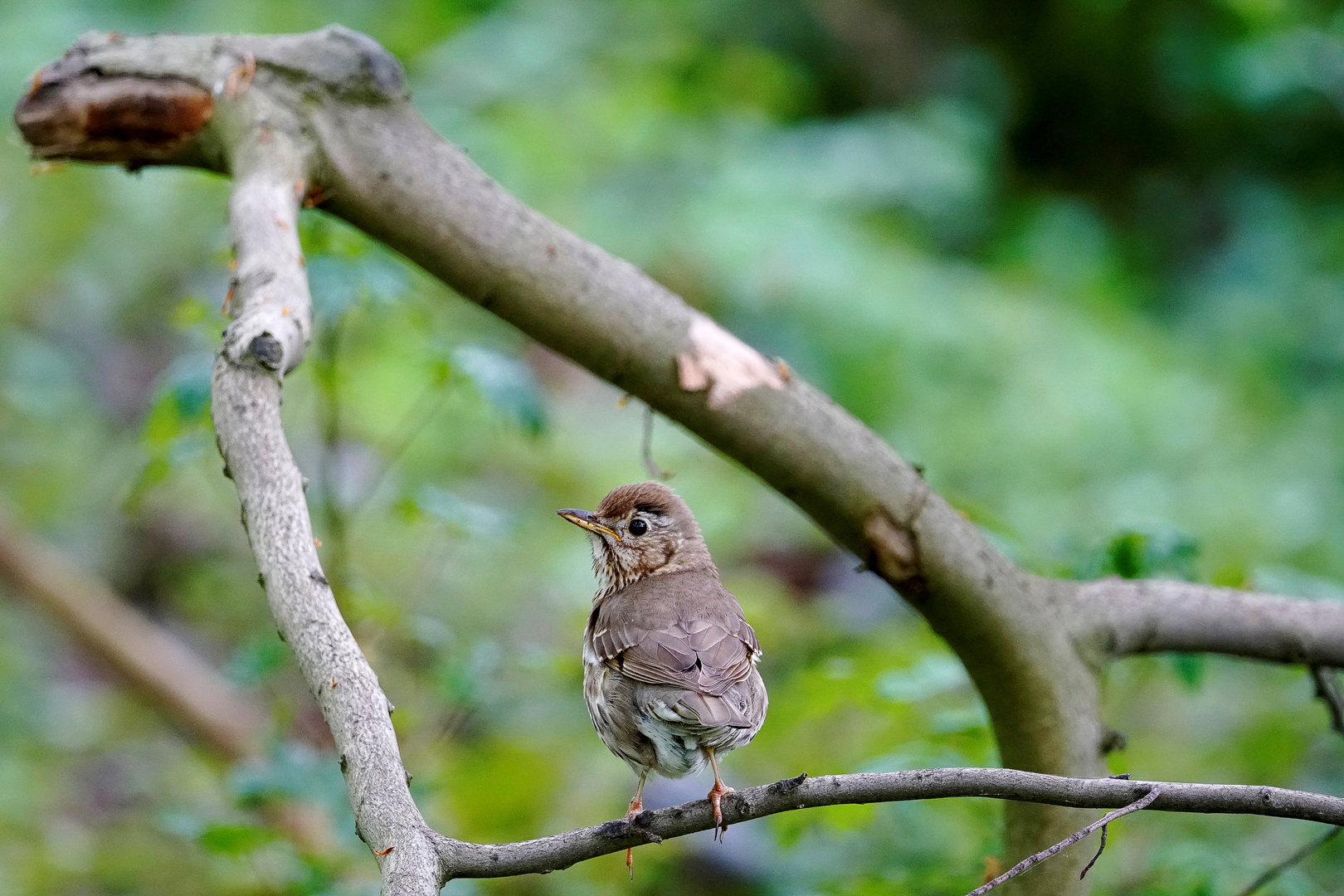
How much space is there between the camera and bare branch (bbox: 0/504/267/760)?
16.2ft

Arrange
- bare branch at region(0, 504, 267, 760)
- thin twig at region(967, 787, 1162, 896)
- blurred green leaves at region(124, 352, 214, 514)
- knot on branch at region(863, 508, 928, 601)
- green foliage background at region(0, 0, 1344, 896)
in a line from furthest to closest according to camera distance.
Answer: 1. bare branch at region(0, 504, 267, 760)
2. green foliage background at region(0, 0, 1344, 896)
3. blurred green leaves at region(124, 352, 214, 514)
4. knot on branch at region(863, 508, 928, 601)
5. thin twig at region(967, 787, 1162, 896)

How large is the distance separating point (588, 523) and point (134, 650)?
3.62 metres

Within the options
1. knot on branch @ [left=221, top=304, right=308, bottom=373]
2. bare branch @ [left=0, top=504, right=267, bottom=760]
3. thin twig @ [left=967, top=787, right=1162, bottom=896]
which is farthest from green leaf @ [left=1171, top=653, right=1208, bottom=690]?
bare branch @ [left=0, top=504, right=267, bottom=760]

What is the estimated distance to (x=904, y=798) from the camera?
1452mm

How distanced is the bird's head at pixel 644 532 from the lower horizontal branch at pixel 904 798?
33.1 inches

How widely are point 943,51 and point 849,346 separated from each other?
2.50m

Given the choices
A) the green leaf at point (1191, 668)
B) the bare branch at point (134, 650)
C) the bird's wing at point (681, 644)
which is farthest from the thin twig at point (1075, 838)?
the bare branch at point (134, 650)

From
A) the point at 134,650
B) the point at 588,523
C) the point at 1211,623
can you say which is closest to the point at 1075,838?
the point at 588,523

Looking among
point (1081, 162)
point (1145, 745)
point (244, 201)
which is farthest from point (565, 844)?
point (1081, 162)

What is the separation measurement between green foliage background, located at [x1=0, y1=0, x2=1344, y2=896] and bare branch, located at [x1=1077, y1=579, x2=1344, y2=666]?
600 mm

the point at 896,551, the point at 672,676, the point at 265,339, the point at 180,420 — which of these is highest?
the point at 180,420

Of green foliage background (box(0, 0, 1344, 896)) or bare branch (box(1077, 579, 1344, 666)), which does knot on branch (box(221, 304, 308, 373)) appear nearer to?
green foliage background (box(0, 0, 1344, 896))

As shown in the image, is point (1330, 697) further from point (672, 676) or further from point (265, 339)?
point (265, 339)

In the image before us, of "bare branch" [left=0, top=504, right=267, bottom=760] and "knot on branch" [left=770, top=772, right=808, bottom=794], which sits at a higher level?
"bare branch" [left=0, top=504, right=267, bottom=760]
